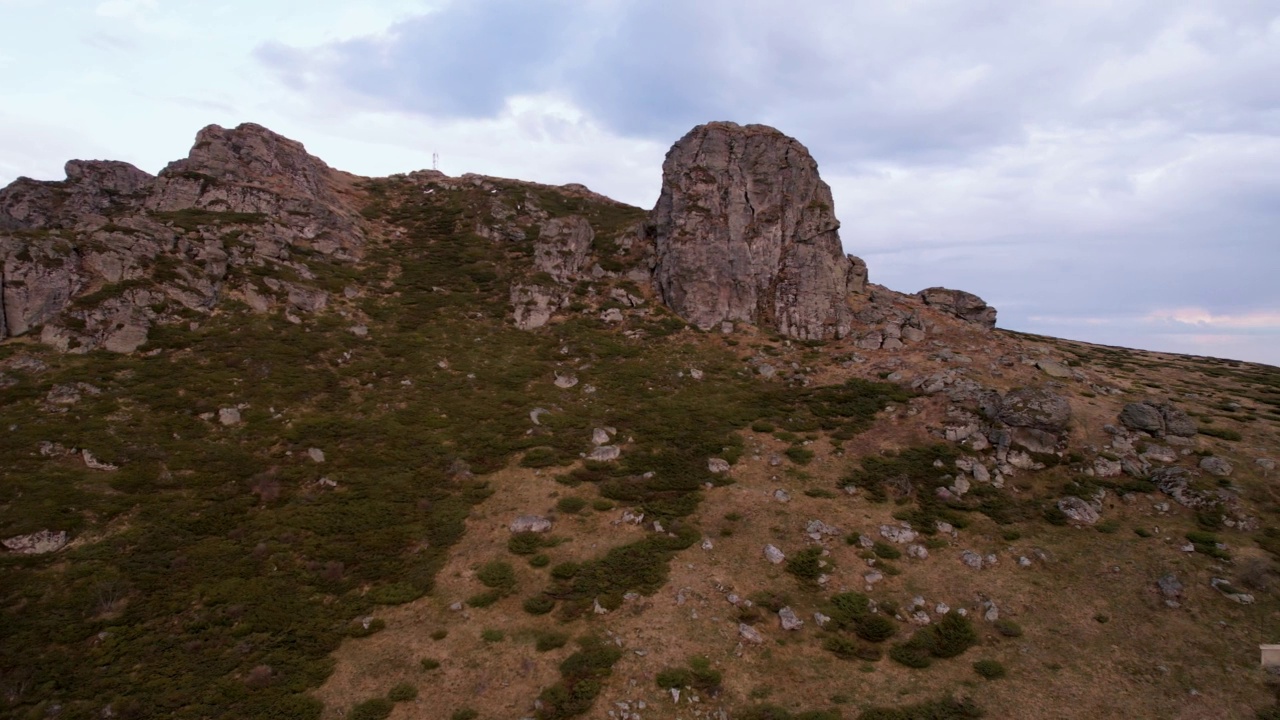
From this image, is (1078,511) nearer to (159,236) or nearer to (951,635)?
(951,635)

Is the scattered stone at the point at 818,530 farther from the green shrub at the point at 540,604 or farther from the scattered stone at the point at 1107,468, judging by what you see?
the scattered stone at the point at 1107,468

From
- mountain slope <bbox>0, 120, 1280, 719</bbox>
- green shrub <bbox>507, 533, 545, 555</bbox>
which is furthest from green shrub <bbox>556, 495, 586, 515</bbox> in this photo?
green shrub <bbox>507, 533, 545, 555</bbox>

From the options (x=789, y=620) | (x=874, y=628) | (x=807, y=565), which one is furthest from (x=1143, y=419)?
(x=789, y=620)

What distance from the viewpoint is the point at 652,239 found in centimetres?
8112

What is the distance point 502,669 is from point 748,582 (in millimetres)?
15616

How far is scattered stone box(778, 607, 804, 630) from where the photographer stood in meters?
29.7

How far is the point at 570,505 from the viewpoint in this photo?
39344 millimetres

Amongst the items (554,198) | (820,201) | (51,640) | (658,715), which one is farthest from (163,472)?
(554,198)

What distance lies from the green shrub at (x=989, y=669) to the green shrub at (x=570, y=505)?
85.6ft

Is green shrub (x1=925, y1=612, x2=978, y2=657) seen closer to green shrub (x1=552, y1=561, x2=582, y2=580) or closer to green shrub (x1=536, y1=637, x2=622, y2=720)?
green shrub (x1=536, y1=637, x2=622, y2=720)

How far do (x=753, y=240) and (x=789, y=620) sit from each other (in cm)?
5226

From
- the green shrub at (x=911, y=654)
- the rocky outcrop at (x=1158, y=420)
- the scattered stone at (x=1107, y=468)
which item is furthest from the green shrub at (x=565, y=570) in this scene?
the rocky outcrop at (x=1158, y=420)

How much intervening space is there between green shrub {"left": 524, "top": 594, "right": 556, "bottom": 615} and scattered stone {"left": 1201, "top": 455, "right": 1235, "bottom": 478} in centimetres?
4881

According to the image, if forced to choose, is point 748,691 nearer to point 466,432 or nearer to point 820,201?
point 466,432
